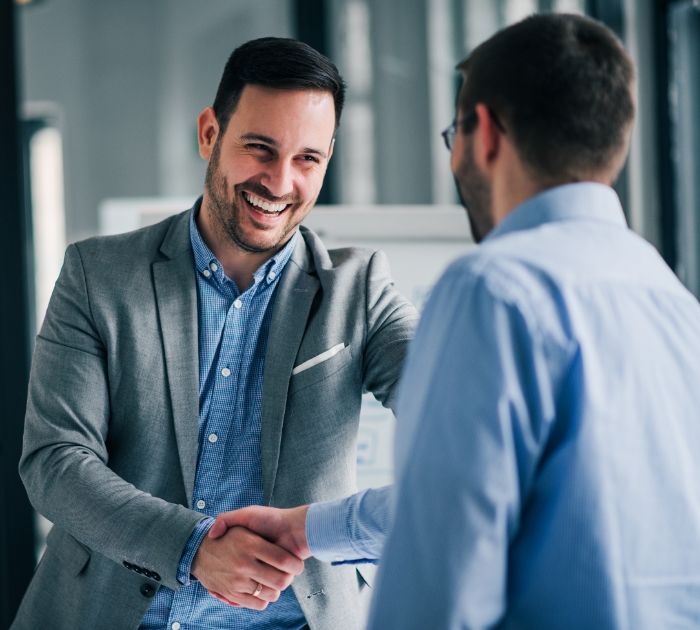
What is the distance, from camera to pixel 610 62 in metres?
0.83

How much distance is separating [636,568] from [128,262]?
3.42 ft

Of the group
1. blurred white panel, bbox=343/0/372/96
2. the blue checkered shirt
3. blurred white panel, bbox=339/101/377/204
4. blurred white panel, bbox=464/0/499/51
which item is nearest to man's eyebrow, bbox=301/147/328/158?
the blue checkered shirt

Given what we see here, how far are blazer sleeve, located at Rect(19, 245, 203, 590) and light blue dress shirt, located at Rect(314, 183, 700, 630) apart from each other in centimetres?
60

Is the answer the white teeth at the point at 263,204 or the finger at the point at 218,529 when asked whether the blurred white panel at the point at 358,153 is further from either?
the finger at the point at 218,529

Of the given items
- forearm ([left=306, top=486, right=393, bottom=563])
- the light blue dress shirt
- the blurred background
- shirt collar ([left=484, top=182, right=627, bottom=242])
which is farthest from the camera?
the blurred background

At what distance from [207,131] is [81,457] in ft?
2.33

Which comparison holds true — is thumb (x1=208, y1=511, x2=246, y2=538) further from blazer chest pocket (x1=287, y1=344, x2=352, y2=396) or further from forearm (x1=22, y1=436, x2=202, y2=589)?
blazer chest pocket (x1=287, y1=344, x2=352, y2=396)

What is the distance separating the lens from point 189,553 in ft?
3.98

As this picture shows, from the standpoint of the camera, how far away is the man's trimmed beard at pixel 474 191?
89 centimetres

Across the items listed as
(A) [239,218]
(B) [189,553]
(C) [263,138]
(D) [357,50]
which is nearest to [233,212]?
(A) [239,218]

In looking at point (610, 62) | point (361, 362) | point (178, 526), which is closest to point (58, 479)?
point (178, 526)

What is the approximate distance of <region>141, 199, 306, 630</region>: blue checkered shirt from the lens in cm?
132

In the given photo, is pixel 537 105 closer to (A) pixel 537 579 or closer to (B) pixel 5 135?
(A) pixel 537 579

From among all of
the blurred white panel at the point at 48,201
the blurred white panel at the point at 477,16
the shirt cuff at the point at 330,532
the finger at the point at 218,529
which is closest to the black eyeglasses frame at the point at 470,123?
the shirt cuff at the point at 330,532
